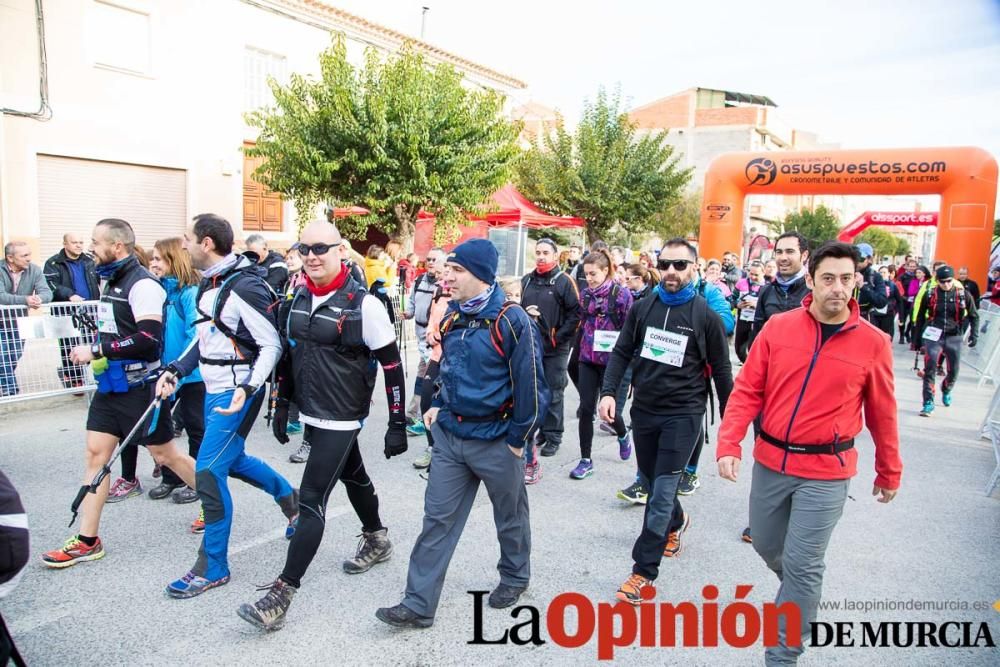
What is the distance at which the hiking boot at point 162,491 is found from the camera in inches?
198

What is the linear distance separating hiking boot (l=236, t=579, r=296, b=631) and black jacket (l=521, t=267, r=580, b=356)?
10.8 feet

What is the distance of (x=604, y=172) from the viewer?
24.6m

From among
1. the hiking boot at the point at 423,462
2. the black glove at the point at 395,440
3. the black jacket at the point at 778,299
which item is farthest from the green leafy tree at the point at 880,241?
the black glove at the point at 395,440

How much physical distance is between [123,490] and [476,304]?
339cm

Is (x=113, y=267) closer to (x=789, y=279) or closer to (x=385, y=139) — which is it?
(x=789, y=279)

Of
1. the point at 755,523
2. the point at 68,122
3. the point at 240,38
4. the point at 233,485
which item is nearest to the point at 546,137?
the point at 240,38

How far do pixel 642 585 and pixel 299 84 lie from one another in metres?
13.3

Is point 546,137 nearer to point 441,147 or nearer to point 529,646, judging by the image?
point 441,147

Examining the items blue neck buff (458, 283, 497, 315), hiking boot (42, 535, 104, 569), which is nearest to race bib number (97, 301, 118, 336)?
hiking boot (42, 535, 104, 569)

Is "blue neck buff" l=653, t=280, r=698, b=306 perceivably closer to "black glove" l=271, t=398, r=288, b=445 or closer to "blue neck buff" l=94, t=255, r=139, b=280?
"black glove" l=271, t=398, r=288, b=445

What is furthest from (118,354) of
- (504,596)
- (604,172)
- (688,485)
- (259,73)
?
(604,172)

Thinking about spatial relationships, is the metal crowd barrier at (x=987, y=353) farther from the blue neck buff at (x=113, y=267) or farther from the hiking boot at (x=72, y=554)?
the hiking boot at (x=72, y=554)

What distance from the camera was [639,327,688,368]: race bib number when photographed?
4008 millimetres

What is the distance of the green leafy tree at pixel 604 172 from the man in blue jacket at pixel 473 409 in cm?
2182
